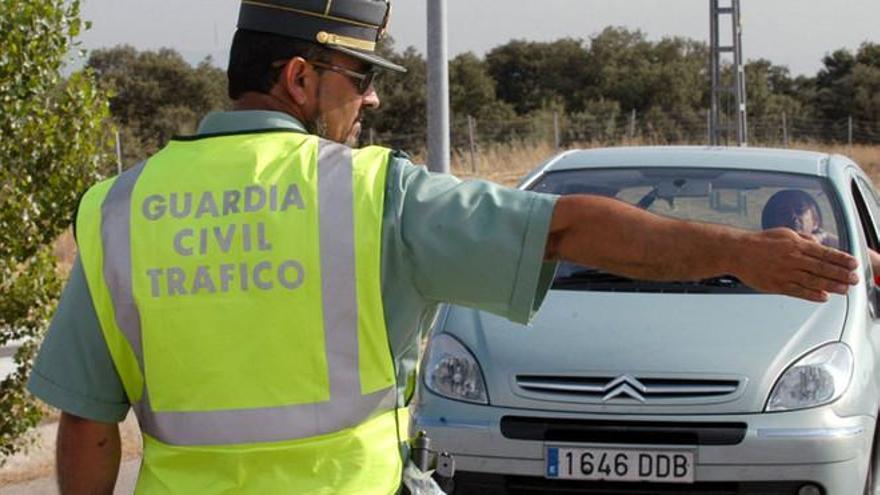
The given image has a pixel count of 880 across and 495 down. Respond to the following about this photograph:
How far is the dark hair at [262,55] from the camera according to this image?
2.34m

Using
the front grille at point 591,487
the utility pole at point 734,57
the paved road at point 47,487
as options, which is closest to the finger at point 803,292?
the front grille at point 591,487

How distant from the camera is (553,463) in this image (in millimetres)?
5566

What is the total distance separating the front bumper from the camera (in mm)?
5430

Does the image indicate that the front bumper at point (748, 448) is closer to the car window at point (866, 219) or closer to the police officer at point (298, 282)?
the car window at point (866, 219)

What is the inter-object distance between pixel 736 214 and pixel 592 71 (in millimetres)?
44128

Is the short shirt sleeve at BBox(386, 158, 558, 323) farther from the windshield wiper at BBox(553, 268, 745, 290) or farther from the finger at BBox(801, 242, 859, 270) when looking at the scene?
the windshield wiper at BBox(553, 268, 745, 290)

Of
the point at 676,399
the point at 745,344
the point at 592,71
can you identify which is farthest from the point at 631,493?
the point at 592,71

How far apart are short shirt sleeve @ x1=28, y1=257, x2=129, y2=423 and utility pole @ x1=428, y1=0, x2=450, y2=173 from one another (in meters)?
6.67

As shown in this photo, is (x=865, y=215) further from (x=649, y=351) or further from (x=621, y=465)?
(x=621, y=465)

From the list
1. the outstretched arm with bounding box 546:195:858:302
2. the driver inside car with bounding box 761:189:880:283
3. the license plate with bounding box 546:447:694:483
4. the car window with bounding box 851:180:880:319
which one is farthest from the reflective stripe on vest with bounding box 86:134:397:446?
the car window with bounding box 851:180:880:319

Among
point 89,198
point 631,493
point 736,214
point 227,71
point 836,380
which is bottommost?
point 631,493

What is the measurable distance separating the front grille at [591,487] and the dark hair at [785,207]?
1.38 metres

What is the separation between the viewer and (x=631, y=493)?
18.1 ft

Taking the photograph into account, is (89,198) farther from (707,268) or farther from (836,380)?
(836,380)
